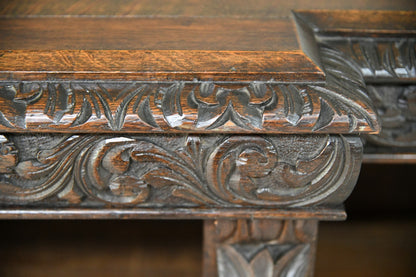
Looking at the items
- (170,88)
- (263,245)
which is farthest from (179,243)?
(170,88)

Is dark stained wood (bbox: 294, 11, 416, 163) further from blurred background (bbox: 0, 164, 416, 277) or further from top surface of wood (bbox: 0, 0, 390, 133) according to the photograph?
blurred background (bbox: 0, 164, 416, 277)

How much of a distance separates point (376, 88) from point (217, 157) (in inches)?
6.9

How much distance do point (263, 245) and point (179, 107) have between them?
0.17 meters

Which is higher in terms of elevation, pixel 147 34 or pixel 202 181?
pixel 147 34

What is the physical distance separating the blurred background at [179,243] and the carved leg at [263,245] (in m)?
0.34

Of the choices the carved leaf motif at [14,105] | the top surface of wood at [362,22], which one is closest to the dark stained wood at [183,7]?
the top surface of wood at [362,22]

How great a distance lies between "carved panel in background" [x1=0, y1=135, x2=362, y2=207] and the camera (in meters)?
0.39

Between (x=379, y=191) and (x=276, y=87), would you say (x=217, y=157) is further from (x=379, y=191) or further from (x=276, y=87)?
(x=379, y=191)

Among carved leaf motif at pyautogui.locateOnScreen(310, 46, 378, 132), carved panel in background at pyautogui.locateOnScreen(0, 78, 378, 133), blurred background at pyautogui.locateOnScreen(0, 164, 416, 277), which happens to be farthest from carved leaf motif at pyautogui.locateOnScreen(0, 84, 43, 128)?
blurred background at pyautogui.locateOnScreen(0, 164, 416, 277)

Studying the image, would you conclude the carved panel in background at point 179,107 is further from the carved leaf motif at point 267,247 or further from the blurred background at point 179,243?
the blurred background at point 179,243

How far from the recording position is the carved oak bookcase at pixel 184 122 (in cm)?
38

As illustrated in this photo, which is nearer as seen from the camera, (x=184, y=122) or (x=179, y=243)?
(x=184, y=122)

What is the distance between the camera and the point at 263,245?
46 centimetres

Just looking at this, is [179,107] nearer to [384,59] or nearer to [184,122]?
[184,122]
